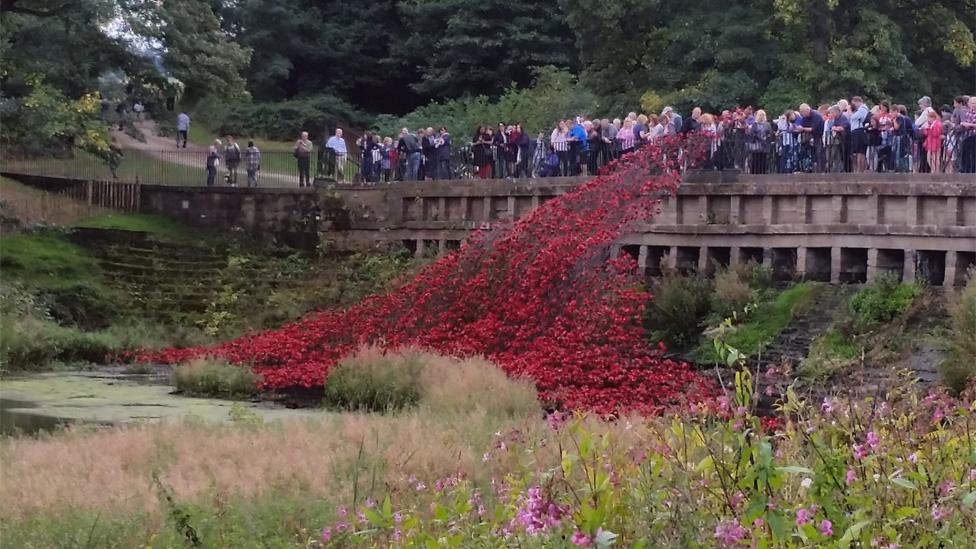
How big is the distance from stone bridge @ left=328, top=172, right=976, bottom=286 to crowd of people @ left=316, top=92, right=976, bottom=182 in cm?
46

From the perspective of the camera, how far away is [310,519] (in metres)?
10.7

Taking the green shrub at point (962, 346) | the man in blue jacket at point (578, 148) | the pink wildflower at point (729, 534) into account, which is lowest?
the green shrub at point (962, 346)

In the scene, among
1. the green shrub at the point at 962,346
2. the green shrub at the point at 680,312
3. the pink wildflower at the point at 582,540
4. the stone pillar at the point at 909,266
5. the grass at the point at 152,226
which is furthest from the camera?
the grass at the point at 152,226

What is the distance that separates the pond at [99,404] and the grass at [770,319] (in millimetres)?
7636

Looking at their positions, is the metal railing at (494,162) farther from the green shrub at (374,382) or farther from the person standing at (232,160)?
the green shrub at (374,382)

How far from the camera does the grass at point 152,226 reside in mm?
32906

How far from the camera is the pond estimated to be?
18.2 metres

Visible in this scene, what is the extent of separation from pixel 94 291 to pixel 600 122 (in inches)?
431

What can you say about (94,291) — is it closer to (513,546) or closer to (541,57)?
(541,57)

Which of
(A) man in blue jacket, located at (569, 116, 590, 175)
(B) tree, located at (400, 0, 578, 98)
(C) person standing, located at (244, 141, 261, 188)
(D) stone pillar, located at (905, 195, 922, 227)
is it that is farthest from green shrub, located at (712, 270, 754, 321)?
(B) tree, located at (400, 0, 578, 98)

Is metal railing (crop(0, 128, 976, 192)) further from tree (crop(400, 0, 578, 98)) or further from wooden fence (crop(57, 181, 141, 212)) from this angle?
tree (crop(400, 0, 578, 98))

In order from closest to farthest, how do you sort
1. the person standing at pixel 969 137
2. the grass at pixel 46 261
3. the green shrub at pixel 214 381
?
the green shrub at pixel 214 381 < the person standing at pixel 969 137 < the grass at pixel 46 261

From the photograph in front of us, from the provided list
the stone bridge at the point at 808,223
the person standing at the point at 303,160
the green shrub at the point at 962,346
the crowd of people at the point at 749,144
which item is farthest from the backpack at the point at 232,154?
the green shrub at the point at 962,346

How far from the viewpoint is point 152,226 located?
3356cm
